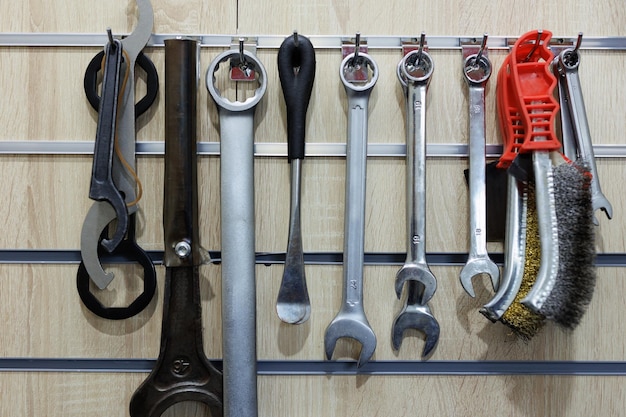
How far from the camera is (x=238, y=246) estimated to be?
0.74 m

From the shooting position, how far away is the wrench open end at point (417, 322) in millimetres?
769

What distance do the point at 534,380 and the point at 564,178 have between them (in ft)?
1.06

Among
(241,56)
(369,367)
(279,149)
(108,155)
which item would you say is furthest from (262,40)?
(369,367)

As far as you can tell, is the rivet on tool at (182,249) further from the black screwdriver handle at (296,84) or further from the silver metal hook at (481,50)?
the silver metal hook at (481,50)

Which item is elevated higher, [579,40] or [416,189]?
[579,40]

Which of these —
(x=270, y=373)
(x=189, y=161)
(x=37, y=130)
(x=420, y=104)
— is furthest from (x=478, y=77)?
(x=37, y=130)

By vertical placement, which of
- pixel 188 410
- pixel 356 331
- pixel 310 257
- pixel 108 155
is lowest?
pixel 188 410

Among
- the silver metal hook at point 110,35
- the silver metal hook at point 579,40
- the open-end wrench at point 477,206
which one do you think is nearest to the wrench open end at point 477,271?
the open-end wrench at point 477,206

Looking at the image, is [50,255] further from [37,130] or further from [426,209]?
[426,209]

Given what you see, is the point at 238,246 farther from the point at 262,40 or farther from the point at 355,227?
the point at 262,40

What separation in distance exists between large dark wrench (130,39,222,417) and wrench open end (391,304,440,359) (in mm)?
278

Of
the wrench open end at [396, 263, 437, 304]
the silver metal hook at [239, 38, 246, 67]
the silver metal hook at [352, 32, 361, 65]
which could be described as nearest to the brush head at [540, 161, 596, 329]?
the wrench open end at [396, 263, 437, 304]

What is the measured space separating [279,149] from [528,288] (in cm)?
42

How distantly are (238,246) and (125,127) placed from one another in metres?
0.25
